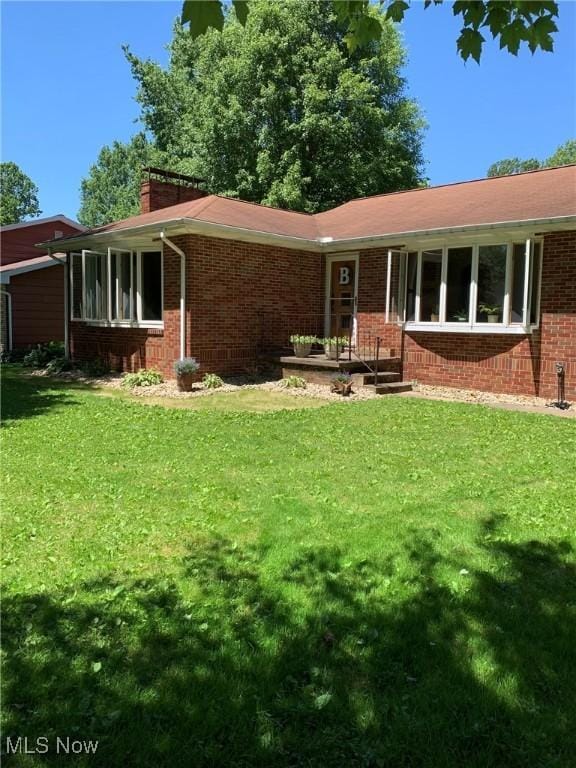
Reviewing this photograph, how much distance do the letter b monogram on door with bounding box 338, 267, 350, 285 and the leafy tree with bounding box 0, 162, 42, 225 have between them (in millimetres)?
60840

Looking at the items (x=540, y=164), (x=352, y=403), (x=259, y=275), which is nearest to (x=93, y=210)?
(x=540, y=164)

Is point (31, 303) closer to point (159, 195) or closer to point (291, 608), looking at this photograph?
point (159, 195)

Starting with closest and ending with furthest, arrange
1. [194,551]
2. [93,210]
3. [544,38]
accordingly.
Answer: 1. [544,38]
2. [194,551]
3. [93,210]

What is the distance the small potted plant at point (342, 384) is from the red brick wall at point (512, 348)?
6.77 ft

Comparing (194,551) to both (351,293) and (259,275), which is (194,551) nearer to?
(259,275)

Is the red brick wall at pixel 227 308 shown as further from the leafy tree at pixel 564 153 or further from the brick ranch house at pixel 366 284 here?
the leafy tree at pixel 564 153

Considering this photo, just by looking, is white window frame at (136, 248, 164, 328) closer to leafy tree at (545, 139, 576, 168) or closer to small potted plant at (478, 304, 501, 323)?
small potted plant at (478, 304, 501, 323)

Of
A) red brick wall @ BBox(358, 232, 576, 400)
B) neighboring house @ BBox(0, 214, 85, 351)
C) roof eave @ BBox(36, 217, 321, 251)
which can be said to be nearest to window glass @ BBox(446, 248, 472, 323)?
red brick wall @ BBox(358, 232, 576, 400)

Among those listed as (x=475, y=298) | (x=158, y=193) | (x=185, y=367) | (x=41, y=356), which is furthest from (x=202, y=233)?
(x=41, y=356)

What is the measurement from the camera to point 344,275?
14102 mm

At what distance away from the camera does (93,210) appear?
210 feet

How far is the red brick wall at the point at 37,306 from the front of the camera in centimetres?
1994

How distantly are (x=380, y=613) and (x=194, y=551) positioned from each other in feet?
4.35

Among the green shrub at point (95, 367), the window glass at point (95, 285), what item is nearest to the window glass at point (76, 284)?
the window glass at point (95, 285)
